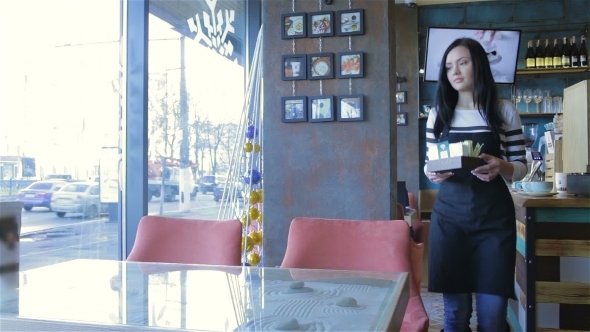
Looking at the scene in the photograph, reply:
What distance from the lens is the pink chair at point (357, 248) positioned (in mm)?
1889

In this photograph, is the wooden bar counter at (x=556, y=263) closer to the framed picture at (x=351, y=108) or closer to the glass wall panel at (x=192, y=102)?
the framed picture at (x=351, y=108)

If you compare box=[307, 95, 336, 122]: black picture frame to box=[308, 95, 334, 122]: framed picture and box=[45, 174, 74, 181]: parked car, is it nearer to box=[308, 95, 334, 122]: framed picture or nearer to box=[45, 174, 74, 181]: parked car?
box=[308, 95, 334, 122]: framed picture

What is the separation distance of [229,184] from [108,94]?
41.7 inches

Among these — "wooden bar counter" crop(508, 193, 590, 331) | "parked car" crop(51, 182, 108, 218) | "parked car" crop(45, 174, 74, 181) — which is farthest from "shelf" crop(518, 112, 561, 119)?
"parked car" crop(45, 174, 74, 181)

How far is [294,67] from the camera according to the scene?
3146mm

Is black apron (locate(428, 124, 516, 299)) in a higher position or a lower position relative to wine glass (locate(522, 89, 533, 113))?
lower

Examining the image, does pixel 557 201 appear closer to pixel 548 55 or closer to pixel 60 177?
pixel 60 177

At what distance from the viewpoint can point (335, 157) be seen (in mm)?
3076

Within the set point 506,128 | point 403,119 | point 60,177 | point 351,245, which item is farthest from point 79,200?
point 403,119

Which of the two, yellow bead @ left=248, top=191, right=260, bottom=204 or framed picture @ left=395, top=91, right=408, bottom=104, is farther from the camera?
framed picture @ left=395, top=91, right=408, bottom=104

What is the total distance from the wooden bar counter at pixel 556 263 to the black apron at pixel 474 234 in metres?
0.73

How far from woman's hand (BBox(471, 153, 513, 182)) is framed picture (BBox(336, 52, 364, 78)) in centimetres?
120

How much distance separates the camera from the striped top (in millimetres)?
2121

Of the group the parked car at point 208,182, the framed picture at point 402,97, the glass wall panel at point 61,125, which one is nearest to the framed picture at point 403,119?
the framed picture at point 402,97
